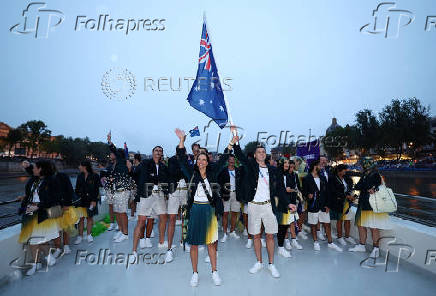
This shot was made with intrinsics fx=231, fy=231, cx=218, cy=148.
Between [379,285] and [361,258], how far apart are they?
1.02 meters

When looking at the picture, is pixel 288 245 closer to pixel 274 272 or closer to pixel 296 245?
pixel 296 245

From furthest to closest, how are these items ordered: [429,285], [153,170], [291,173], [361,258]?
[291,173]
[153,170]
[361,258]
[429,285]

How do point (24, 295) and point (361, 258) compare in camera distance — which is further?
point (361, 258)

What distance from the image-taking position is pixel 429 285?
3.39 metres

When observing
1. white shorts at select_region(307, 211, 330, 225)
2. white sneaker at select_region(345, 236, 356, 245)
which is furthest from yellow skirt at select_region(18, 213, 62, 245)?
white sneaker at select_region(345, 236, 356, 245)

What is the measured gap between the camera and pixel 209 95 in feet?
16.2

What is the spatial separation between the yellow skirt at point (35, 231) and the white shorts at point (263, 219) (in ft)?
11.4

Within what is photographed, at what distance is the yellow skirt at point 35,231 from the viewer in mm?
Result: 3797

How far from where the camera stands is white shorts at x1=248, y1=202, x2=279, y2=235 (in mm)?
3887

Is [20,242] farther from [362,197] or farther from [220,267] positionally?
[362,197]

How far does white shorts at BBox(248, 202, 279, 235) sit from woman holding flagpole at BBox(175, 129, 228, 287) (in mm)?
612

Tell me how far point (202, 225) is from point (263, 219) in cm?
106

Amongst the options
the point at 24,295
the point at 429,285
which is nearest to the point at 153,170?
the point at 24,295

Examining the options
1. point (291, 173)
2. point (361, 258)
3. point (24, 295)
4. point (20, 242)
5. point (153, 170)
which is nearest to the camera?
point (24, 295)
